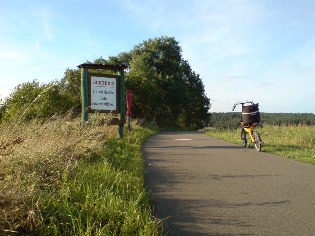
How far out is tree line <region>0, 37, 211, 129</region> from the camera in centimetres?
2570

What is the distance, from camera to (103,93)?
12.5 m

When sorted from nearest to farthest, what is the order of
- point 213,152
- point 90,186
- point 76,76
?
point 90,186, point 213,152, point 76,76

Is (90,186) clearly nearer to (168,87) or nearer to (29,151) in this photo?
(29,151)

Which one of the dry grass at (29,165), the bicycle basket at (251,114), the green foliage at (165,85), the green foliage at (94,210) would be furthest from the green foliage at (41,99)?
the green foliage at (94,210)

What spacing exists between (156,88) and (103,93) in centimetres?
2456

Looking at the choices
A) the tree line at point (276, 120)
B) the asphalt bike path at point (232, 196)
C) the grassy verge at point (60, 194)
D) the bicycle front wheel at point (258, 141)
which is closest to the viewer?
the grassy verge at point (60, 194)

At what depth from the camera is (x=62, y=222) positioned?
355 centimetres

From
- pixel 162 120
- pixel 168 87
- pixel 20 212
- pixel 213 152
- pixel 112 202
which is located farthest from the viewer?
pixel 162 120

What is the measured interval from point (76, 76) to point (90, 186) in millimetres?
28350

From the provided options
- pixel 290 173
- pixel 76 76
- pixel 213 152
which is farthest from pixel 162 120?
pixel 290 173

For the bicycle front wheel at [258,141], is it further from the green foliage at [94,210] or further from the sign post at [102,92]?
the green foliage at [94,210]

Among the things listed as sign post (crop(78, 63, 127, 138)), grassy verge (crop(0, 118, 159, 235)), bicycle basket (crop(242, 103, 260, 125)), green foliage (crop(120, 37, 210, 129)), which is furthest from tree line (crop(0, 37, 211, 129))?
grassy verge (crop(0, 118, 159, 235))

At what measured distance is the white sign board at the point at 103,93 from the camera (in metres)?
12.3

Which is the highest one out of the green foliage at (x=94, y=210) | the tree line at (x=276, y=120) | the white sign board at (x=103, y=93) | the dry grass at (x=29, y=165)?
the white sign board at (x=103, y=93)
